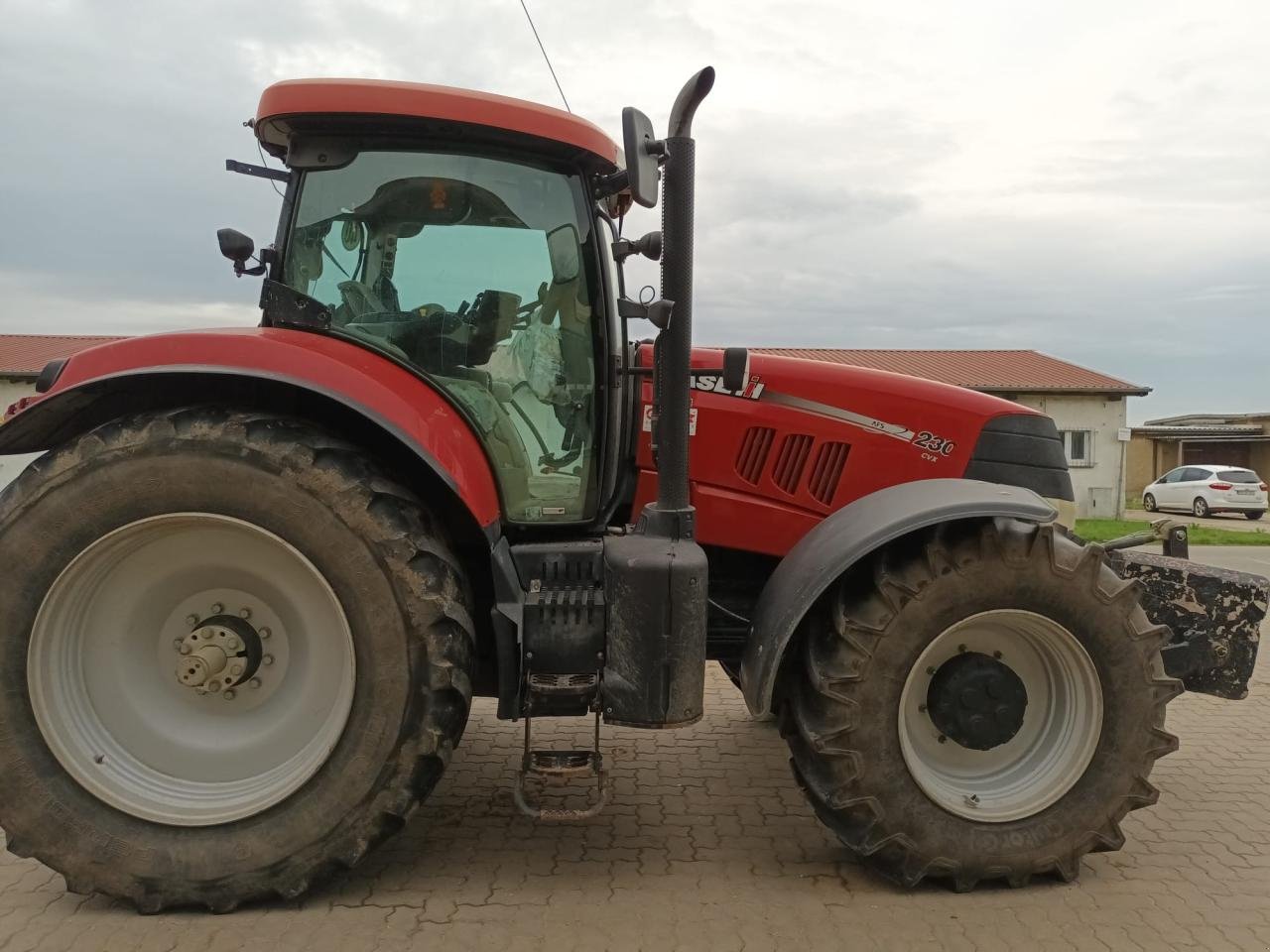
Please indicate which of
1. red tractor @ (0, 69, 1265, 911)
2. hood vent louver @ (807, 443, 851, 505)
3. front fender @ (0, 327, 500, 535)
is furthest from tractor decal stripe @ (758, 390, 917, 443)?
front fender @ (0, 327, 500, 535)

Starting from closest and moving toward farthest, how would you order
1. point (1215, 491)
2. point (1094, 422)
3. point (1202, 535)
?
point (1202, 535)
point (1215, 491)
point (1094, 422)

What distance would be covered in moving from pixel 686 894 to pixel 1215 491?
2302cm

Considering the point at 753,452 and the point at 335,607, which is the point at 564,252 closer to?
the point at 753,452

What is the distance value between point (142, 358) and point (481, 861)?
1.94 metres

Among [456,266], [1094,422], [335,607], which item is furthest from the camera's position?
[1094,422]

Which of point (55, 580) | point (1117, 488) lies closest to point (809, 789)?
point (55, 580)

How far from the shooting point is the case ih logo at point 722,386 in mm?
3311

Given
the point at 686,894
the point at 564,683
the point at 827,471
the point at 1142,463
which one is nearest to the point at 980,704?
the point at 827,471

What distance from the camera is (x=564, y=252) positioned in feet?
9.88

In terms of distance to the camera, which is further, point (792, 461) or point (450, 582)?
point (792, 461)

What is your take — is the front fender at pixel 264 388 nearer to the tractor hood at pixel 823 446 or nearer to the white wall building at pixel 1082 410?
the tractor hood at pixel 823 446

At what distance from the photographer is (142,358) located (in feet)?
8.70

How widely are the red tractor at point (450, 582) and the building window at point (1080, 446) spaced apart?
21.3 m

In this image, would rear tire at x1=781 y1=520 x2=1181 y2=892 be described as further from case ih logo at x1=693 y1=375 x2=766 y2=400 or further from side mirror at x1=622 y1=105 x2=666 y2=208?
side mirror at x1=622 y1=105 x2=666 y2=208
